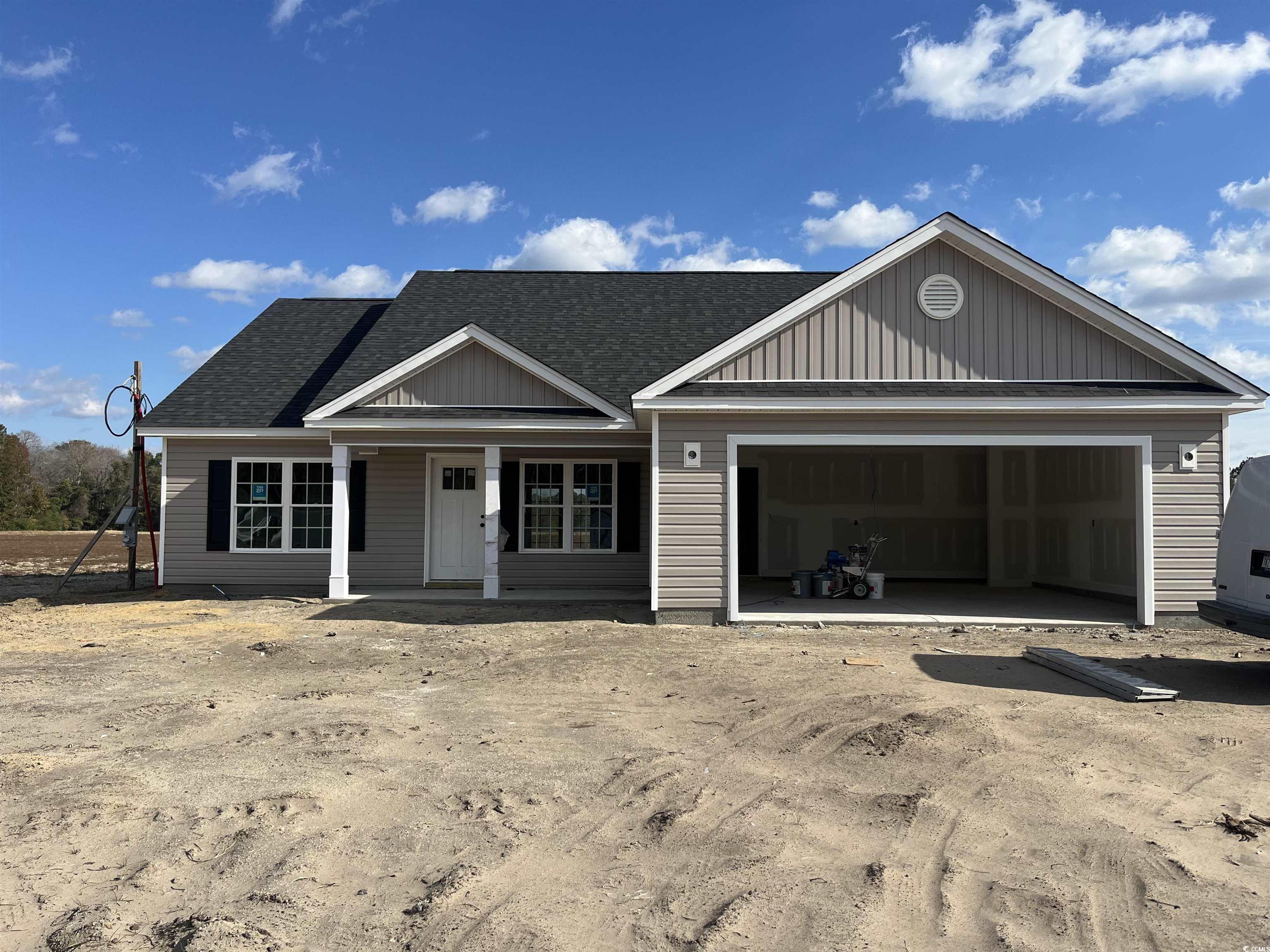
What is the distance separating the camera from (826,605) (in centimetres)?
1324

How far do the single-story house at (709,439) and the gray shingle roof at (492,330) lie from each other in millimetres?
69

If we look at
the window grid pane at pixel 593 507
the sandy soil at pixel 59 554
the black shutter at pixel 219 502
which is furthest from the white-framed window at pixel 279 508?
the window grid pane at pixel 593 507

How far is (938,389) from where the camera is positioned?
11.3m

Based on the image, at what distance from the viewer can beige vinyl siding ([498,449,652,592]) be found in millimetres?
15156

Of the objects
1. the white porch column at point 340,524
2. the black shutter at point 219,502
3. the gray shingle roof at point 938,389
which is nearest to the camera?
the gray shingle roof at point 938,389

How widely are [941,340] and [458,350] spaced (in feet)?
23.3

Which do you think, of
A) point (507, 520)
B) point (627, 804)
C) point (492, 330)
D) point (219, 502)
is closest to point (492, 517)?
point (507, 520)

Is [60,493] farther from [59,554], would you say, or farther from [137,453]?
[137,453]

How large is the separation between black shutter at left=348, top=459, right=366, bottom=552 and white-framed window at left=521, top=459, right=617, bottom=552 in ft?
8.84

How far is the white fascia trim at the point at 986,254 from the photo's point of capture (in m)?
11.2

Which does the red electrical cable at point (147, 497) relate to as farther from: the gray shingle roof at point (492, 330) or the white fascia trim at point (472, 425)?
→ the white fascia trim at point (472, 425)

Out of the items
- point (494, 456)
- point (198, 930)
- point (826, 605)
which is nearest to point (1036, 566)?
point (826, 605)

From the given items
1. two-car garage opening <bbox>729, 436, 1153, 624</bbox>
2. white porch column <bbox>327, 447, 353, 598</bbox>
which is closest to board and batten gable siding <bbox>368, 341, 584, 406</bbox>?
white porch column <bbox>327, 447, 353, 598</bbox>

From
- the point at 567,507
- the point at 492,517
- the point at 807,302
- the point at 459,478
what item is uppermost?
the point at 807,302
